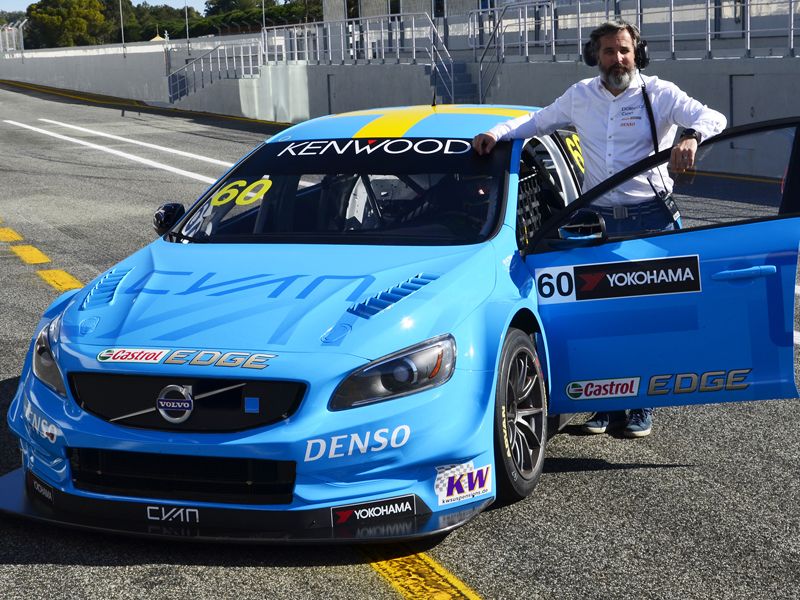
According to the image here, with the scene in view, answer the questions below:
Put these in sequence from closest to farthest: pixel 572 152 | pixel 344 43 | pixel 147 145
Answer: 1. pixel 572 152
2. pixel 147 145
3. pixel 344 43

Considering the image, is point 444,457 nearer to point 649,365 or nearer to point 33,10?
point 649,365

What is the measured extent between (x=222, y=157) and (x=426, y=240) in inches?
586

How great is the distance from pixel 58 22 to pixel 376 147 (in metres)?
114

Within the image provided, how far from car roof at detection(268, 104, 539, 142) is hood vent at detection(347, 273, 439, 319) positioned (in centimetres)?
127

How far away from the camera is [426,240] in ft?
16.3

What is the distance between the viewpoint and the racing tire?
168 inches

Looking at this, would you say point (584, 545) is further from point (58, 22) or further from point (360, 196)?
point (58, 22)

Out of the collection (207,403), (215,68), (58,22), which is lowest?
(207,403)

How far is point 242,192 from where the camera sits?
554 centimetres

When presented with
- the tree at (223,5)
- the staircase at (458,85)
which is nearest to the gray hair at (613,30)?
the staircase at (458,85)

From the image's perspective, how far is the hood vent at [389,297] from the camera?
420 centimetres

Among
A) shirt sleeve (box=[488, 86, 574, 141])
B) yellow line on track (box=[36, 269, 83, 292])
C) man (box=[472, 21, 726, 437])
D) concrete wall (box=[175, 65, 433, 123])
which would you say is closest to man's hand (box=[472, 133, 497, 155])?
man (box=[472, 21, 726, 437])

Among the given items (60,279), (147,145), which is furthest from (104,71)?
(60,279)

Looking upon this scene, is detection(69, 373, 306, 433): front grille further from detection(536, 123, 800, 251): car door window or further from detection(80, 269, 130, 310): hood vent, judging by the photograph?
detection(536, 123, 800, 251): car door window
